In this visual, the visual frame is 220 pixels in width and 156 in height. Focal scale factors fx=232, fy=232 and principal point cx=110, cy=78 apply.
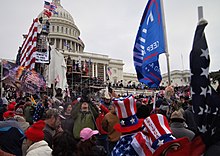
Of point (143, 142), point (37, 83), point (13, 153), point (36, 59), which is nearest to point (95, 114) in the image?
point (13, 153)

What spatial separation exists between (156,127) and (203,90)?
2.14ft

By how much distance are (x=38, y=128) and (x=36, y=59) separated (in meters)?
10.7

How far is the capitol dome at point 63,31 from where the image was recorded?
6685cm

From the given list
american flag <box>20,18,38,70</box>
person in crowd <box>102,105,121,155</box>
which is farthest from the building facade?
person in crowd <box>102,105,121,155</box>

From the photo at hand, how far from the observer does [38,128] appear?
9.28 ft

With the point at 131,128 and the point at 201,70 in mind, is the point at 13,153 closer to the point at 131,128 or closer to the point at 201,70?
the point at 131,128

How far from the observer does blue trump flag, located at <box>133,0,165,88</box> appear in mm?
4375

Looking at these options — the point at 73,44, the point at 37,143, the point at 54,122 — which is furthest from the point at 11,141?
the point at 73,44

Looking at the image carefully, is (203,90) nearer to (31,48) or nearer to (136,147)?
(136,147)

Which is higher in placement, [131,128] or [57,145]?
[131,128]

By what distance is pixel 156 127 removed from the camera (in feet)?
6.11

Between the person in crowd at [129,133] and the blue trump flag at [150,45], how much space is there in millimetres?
2006

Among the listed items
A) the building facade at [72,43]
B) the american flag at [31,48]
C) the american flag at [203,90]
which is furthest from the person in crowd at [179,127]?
the building facade at [72,43]

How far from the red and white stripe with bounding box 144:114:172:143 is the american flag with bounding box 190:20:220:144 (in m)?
0.53
